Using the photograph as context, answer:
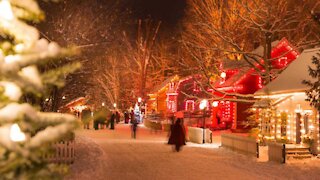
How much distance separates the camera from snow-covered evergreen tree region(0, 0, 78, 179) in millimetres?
3098

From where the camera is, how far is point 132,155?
20234 mm

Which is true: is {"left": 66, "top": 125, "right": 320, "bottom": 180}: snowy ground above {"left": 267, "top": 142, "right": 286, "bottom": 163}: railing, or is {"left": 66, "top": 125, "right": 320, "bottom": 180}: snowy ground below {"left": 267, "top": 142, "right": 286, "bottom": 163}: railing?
below

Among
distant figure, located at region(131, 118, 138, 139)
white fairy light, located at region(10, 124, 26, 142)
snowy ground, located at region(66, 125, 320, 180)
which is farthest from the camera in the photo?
distant figure, located at region(131, 118, 138, 139)

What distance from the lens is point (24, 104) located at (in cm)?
314

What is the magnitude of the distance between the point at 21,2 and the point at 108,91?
65.3 meters

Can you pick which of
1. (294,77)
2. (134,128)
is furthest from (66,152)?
(134,128)

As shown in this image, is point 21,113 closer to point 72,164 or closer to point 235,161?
point 72,164

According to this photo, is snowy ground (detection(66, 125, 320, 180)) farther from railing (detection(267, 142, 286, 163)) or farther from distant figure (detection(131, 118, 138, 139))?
distant figure (detection(131, 118, 138, 139))

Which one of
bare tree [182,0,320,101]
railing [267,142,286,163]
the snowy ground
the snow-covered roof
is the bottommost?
the snowy ground

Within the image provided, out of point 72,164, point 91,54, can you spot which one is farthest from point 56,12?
point 72,164

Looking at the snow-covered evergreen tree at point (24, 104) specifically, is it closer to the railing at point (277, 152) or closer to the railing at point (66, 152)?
the railing at point (66, 152)

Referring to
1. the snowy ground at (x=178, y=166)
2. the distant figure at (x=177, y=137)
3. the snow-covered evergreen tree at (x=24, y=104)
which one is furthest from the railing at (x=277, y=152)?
the snow-covered evergreen tree at (x=24, y=104)

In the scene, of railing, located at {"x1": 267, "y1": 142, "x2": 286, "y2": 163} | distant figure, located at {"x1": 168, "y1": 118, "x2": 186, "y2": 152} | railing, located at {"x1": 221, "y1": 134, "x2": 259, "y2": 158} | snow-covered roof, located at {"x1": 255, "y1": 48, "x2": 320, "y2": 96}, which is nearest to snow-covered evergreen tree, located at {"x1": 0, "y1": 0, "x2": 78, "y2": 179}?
railing, located at {"x1": 267, "y1": 142, "x2": 286, "y2": 163}

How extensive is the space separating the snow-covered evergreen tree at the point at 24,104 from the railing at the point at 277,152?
16.1 metres
